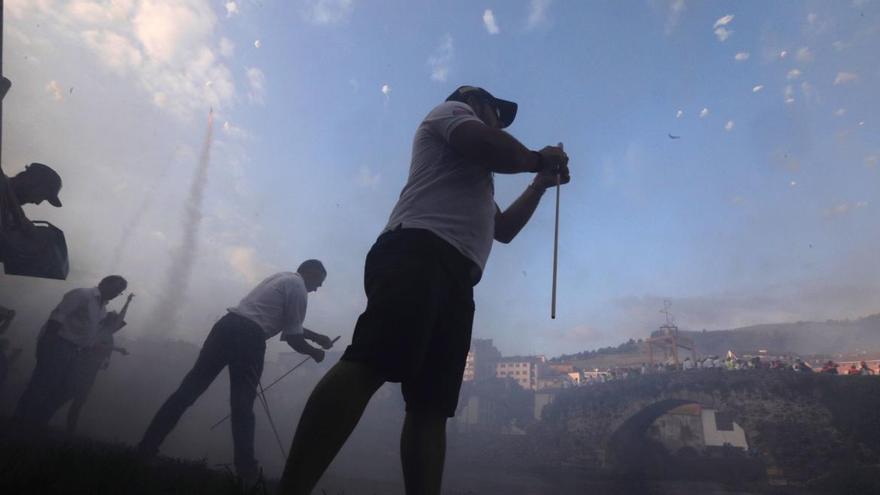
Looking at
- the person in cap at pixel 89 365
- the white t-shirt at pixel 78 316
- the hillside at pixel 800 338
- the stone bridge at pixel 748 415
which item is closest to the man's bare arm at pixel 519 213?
the white t-shirt at pixel 78 316

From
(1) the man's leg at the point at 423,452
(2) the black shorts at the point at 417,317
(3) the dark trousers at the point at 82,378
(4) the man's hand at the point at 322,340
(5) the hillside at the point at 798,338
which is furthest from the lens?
(5) the hillside at the point at 798,338

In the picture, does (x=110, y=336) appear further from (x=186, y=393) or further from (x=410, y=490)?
(x=410, y=490)

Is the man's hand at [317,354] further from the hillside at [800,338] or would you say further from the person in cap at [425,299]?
the hillside at [800,338]

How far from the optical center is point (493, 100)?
2594mm

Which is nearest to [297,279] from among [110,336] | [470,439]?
[110,336]

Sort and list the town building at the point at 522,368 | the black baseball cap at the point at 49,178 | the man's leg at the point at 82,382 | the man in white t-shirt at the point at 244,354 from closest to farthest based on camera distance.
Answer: the man in white t-shirt at the point at 244,354
the black baseball cap at the point at 49,178
the man's leg at the point at 82,382
the town building at the point at 522,368

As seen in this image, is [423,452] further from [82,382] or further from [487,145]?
[82,382]

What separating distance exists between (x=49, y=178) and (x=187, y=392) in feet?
13.2

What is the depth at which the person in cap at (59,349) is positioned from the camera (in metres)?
5.84

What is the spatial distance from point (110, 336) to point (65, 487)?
36.0 feet

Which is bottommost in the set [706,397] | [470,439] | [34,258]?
[470,439]

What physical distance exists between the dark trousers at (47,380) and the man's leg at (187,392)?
2.86m

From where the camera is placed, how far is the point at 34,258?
18.2 feet

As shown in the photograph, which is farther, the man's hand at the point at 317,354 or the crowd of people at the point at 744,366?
the crowd of people at the point at 744,366
